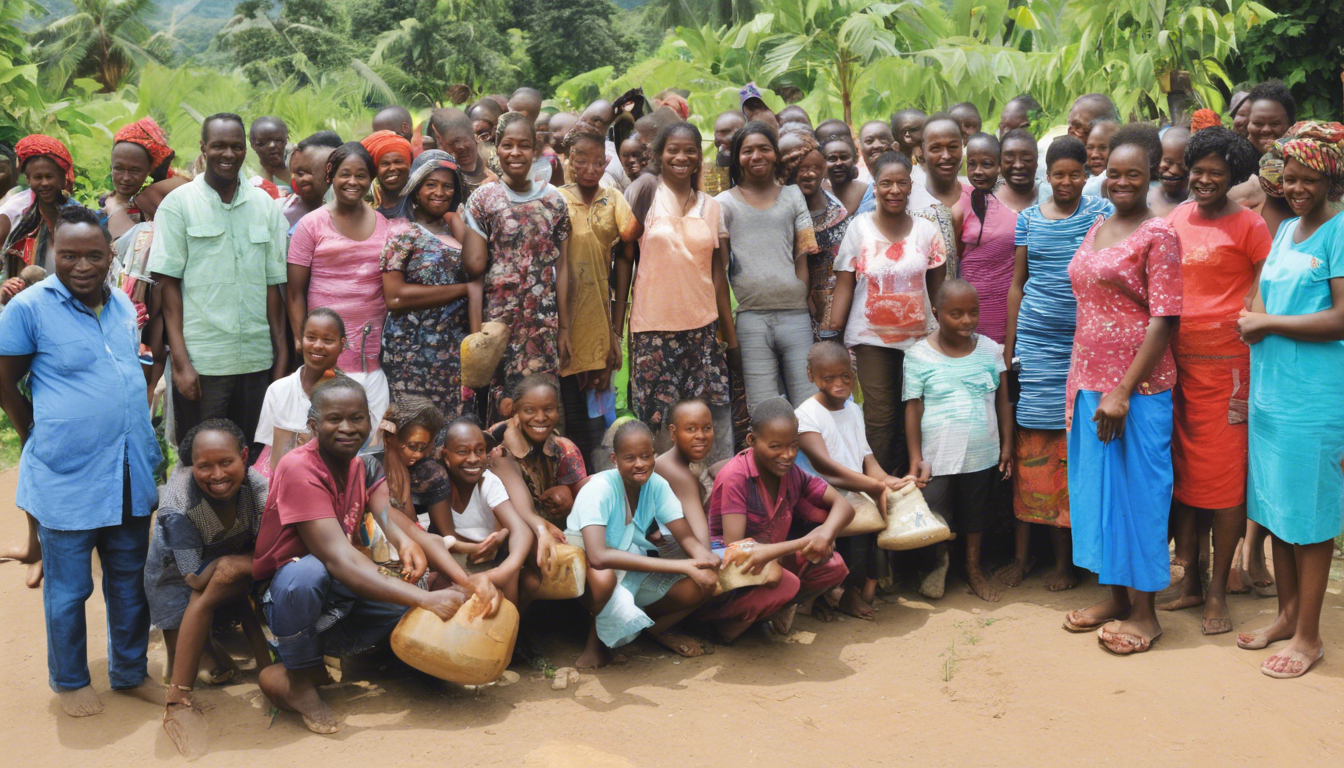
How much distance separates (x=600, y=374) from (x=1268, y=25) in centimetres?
789

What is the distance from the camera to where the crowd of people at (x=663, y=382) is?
4031 millimetres

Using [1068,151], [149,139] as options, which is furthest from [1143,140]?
[149,139]

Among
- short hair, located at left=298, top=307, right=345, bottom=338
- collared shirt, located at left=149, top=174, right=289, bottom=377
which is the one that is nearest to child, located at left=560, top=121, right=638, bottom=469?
short hair, located at left=298, top=307, right=345, bottom=338

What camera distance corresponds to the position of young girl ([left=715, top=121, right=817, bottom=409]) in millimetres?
5316

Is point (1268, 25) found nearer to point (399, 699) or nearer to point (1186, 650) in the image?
point (1186, 650)

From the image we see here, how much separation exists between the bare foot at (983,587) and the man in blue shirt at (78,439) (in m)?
→ 3.62

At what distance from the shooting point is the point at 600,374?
542 centimetres

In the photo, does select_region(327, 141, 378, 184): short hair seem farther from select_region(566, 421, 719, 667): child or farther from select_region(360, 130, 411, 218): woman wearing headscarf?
select_region(566, 421, 719, 667): child

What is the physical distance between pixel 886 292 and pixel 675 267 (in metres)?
1.02

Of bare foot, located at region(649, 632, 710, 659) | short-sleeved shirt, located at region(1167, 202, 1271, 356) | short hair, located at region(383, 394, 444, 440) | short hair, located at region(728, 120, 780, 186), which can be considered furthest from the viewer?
short hair, located at region(728, 120, 780, 186)

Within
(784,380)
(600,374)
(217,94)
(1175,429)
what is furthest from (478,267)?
(217,94)

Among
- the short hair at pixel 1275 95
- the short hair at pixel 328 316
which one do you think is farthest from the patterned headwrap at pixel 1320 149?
the short hair at pixel 328 316

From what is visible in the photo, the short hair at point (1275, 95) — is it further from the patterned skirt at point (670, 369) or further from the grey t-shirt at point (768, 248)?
the patterned skirt at point (670, 369)

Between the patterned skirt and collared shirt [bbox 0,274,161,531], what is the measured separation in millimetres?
2228
